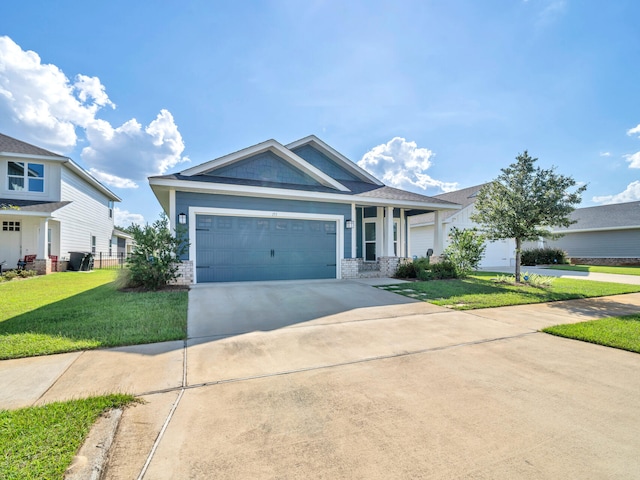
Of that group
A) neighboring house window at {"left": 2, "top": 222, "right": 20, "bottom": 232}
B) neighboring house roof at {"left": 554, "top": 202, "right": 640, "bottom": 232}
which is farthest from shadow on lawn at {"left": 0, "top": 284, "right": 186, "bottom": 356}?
neighboring house roof at {"left": 554, "top": 202, "right": 640, "bottom": 232}

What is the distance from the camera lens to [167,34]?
9055 mm

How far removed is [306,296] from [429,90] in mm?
8897

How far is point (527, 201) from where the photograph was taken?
9883 millimetres

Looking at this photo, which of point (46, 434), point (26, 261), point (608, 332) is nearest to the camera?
point (46, 434)

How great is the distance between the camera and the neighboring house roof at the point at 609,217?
21.8 meters

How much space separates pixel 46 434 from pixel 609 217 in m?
34.1

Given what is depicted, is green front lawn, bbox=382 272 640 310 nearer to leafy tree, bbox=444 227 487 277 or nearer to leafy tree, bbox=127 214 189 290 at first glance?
leafy tree, bbox=444 227 487 277

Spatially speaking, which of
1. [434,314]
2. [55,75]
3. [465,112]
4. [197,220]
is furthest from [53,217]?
[465,112]

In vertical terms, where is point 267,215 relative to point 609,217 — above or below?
below

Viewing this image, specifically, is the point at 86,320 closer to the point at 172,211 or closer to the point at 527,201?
the point at 172,211

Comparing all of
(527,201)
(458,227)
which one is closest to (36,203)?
(527,201)

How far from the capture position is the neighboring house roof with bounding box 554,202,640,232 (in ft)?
71.6

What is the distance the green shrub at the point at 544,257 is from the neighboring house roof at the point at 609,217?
85.7 inches

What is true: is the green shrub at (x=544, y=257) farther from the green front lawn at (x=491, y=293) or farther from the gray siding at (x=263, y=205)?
the gray siding at (x=263, y=205)
